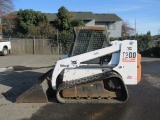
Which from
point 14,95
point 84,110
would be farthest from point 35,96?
point 84,110

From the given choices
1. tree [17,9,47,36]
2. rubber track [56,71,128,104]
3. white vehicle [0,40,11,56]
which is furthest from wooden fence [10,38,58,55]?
rubber track [56,71,128,104]

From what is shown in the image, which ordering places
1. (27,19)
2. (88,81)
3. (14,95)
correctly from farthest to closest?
1. (27,19)
2. (14,95)
3. (88,81)

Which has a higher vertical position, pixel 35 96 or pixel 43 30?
pixel 43 30

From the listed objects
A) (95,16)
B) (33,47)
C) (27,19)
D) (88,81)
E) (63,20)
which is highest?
(95,16)

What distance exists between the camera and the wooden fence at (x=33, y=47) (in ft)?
88.7

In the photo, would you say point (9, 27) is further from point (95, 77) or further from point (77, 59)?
point (95, 77)

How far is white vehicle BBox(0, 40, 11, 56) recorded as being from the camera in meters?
24.0

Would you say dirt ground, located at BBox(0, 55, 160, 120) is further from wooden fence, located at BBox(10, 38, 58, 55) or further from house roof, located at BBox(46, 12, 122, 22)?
house roof, located at BBox(46, 12, 122, 22)

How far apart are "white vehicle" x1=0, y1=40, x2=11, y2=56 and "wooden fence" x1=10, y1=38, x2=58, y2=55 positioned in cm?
161

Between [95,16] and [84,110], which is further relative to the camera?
[95,16]

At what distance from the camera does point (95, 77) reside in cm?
762

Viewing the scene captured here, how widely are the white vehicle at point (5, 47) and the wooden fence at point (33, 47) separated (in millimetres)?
1611

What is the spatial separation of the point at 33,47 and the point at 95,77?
2037cm

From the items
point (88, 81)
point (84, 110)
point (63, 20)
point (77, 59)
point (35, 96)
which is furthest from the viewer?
point (63, 20)
